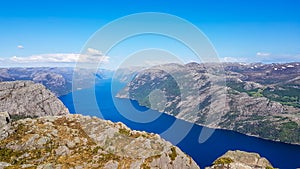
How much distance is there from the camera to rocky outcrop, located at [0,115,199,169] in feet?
130

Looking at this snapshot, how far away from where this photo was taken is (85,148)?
43531 millimetres

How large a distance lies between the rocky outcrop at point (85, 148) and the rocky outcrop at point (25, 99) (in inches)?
4436

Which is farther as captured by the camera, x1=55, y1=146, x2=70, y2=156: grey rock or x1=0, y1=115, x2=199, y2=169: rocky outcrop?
x1=55, y1=146, x2=70, y2=156: grey rock

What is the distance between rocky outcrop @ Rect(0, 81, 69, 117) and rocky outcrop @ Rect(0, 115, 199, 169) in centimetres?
11267

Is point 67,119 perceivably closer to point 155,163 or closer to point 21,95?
point 155,163

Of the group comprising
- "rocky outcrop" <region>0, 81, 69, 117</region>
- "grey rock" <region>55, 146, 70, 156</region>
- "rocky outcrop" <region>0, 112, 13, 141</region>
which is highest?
"rocky outcrop" <region>0, 112, 13, 141</region>

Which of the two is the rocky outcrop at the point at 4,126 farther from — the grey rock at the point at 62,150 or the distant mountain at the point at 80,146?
the grey rock at the point at 62,150

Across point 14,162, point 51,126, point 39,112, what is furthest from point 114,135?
point 39,112

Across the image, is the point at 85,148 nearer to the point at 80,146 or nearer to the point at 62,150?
the point at 80,146

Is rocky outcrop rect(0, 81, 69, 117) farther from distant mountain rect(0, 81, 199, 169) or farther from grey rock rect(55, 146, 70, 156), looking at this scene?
grey rock rect(55, 146, 70, 156)

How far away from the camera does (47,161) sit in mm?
40062

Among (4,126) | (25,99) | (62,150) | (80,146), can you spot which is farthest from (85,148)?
(25,99)

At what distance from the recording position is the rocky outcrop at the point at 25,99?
524 ft

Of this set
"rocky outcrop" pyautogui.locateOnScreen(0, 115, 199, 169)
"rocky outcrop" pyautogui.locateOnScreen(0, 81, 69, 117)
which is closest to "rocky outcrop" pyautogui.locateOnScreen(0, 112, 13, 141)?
"rocky outcrop" pyautogui.locateOnScreen(0, 115, 199, 169)
